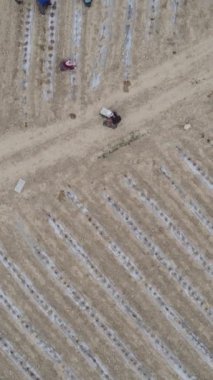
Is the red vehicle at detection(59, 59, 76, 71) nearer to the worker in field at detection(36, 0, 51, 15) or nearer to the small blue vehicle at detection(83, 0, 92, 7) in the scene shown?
the worker in field at detection(36, 0, 51, 15)

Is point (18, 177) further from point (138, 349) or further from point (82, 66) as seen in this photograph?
point (138, 349)

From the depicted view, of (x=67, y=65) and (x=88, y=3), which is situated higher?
(x=88, y=3)

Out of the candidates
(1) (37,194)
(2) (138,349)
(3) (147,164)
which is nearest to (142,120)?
(3) (147,164)

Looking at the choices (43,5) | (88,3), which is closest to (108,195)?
(88,3)

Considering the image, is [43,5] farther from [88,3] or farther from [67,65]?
[67,65]

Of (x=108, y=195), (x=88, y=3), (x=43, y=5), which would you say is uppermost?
(x=43, y=5)

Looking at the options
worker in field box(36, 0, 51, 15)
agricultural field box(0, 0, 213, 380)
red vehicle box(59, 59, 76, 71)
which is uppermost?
worker in field box(36, 0, 51, 15)

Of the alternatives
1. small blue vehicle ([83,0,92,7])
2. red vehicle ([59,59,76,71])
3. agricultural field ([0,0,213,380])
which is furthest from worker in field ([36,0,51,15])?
red vehicle ([59,59,76,71])

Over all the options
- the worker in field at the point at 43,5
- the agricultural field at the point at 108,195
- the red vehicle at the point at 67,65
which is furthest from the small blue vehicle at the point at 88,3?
the red vehicle at the point at 67,65

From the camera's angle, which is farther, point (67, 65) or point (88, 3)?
point (67, 65)

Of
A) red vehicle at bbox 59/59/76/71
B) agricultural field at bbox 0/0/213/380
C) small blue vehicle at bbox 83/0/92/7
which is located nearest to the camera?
agricultural field at bbox 0/0/213/380
